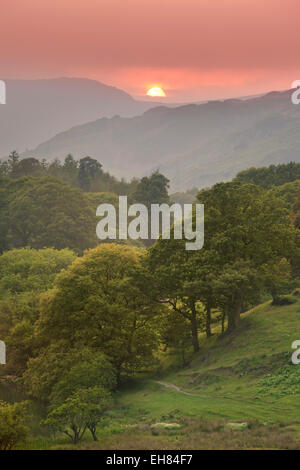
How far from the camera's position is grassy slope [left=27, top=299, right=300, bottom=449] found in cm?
2856

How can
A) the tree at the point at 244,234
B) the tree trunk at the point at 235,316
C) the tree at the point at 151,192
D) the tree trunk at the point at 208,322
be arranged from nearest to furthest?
the tree at the point at 244,234 → the tree trunk at the point at 235,316 → the tree trunk at the point at 208,322 → the tree at the point at 151,192

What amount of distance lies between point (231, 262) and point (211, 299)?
4.29 m

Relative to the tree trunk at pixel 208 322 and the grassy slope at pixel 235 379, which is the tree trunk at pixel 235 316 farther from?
the tree trunk at pixel 208 322

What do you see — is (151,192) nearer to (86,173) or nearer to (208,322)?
(86,173)

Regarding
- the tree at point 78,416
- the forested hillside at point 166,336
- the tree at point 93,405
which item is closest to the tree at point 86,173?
the forested hillside at point 166,336

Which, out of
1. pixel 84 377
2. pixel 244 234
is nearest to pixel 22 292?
pixel 84 377

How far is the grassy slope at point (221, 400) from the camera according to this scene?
28562 mm

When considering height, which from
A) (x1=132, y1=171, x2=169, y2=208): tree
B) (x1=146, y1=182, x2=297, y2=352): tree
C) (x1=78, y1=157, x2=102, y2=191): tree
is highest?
(x1=78, y1=157, x2=102, y2=191): tree

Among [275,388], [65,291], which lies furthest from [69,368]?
[275,388]

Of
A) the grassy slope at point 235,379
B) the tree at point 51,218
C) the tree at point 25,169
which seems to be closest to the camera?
the grassy slope at point 235,379

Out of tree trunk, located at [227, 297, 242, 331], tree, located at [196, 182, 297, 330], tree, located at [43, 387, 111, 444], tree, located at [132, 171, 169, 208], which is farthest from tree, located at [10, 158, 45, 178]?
tree, located at [43, 387, 111, 444]

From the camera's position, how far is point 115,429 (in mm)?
33781

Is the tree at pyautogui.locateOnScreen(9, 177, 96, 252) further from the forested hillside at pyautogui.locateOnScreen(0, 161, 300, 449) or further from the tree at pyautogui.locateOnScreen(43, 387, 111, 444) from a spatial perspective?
the tree at pyautogui.locateOnScreen(43, 387, 111, 444)
